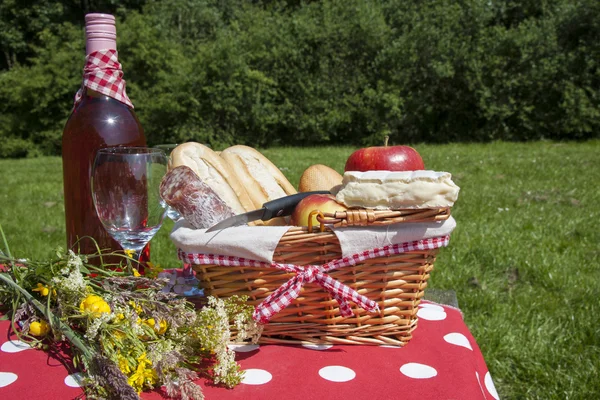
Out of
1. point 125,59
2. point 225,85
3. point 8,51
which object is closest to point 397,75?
point 225,85

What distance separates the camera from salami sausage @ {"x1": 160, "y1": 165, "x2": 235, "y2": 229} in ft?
3.46

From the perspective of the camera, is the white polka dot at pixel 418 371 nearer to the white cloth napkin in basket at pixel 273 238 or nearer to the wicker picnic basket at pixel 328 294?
the wicker picnic basket at pixel 328 294

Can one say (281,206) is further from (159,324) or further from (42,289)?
(42,289)

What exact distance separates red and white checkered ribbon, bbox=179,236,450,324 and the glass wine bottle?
1.36 ft

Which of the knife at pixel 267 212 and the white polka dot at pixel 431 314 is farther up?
the knife at pixel 267 212

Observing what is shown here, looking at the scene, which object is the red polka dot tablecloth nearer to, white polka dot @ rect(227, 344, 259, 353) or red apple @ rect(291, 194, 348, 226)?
white polka dot @ rect(227, 344, 259, 353)

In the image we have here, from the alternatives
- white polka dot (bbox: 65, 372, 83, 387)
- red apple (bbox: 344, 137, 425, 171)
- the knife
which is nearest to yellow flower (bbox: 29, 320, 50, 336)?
white polka dot (bbox: 65, 372, 83, 387)

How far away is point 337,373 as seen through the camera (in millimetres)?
954

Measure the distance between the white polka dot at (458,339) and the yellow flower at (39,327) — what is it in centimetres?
77

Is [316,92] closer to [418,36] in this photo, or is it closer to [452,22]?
[418,36]

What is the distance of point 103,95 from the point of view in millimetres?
1324

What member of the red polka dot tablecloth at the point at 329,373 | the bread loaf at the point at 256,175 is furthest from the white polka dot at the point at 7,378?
the bread loaf at the point at 256,175

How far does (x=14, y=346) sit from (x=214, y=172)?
53cm

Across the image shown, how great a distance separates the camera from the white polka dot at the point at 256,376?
3.06ft
